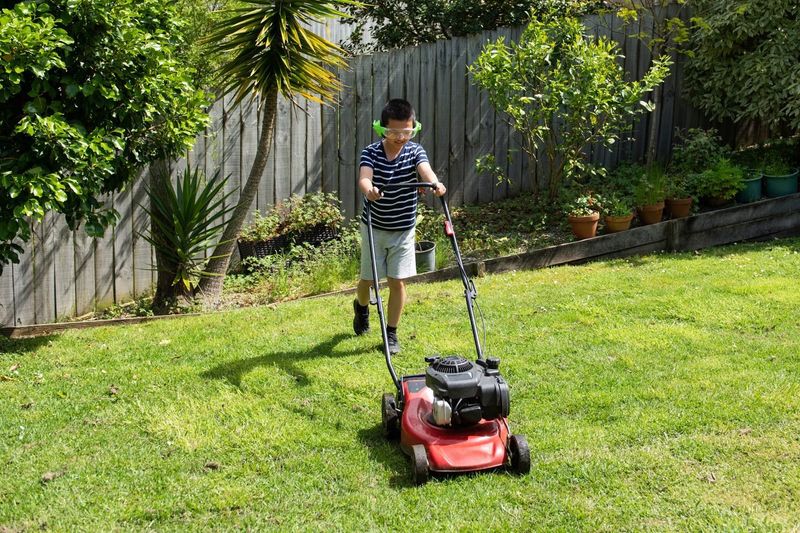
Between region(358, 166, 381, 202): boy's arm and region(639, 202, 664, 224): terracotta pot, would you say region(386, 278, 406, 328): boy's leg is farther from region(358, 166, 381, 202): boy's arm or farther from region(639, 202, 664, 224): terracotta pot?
region(639, 202, 664, 224): terracotta pot

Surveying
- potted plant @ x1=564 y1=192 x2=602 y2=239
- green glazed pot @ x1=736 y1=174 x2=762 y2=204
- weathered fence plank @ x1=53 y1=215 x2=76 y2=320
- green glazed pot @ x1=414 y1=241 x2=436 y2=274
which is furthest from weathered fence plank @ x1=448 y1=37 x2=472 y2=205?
weathered fence plank @ x1=53 y1=215 x2=76 y2=320

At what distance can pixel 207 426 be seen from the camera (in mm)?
4609

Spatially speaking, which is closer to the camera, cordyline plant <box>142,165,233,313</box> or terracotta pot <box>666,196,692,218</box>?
cordyline plant <box>142,165,233,313</box>

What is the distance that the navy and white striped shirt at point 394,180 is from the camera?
219 inches

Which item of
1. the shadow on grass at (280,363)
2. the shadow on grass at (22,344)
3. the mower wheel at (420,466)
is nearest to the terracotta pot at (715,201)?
the shadow on grass at (280,363)

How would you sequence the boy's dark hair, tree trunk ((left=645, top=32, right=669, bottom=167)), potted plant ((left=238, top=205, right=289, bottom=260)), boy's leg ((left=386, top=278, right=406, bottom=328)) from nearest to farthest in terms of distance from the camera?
the boy's dark hair < boy's leg ((left=386, top=278, right=406, bottom=328)) < potted plant ((left=238, top=205, right=289, bottom=260)) < tree trunk ((left=645, top=32, right=669, bottom=167))

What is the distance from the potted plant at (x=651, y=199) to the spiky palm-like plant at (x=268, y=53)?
3.54 m

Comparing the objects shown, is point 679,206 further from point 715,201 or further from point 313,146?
point 313,146

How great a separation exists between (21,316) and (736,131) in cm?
904

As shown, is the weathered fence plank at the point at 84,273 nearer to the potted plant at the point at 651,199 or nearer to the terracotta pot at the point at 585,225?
the terracotta pot at the point at 585,225

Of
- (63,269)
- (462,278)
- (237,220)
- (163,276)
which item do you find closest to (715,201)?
(237,220)

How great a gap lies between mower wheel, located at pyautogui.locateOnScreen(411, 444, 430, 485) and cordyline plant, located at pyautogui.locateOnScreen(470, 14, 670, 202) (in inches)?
219

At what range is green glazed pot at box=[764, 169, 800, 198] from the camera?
9.30 metres

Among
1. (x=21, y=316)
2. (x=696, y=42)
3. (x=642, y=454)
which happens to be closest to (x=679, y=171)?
(x=696, y=42)
